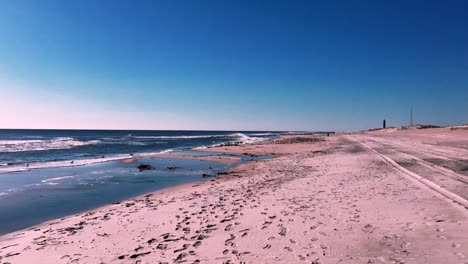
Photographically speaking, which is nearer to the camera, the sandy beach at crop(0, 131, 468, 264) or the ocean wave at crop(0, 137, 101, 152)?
the sandy beach at crop(0, 131, 468, 264)

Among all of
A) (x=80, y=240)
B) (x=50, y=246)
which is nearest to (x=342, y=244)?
(x=80, y=240)

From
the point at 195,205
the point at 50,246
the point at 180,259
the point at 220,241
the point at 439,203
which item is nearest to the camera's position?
the point at 180,259

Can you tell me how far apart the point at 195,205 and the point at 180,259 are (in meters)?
4.88

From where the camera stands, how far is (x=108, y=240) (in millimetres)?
7844

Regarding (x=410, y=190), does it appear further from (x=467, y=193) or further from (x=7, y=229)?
(x=7, y=229)

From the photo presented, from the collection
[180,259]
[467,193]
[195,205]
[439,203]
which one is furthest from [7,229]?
[467,193]

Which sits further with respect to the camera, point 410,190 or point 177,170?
point 177,170

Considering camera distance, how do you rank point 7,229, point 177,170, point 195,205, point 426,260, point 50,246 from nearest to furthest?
point 426,260
point 50,246
point 7,229
point 195,205
point 177,170

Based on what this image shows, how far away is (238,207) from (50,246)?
5270mm

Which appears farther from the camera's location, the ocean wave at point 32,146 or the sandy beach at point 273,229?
the ocean wave at point 32,146

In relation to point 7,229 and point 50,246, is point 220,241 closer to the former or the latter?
point 50,246

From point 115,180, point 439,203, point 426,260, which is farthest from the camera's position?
point 115,180

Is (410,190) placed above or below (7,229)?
above

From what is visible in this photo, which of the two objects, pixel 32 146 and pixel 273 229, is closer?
pixel 273 229
